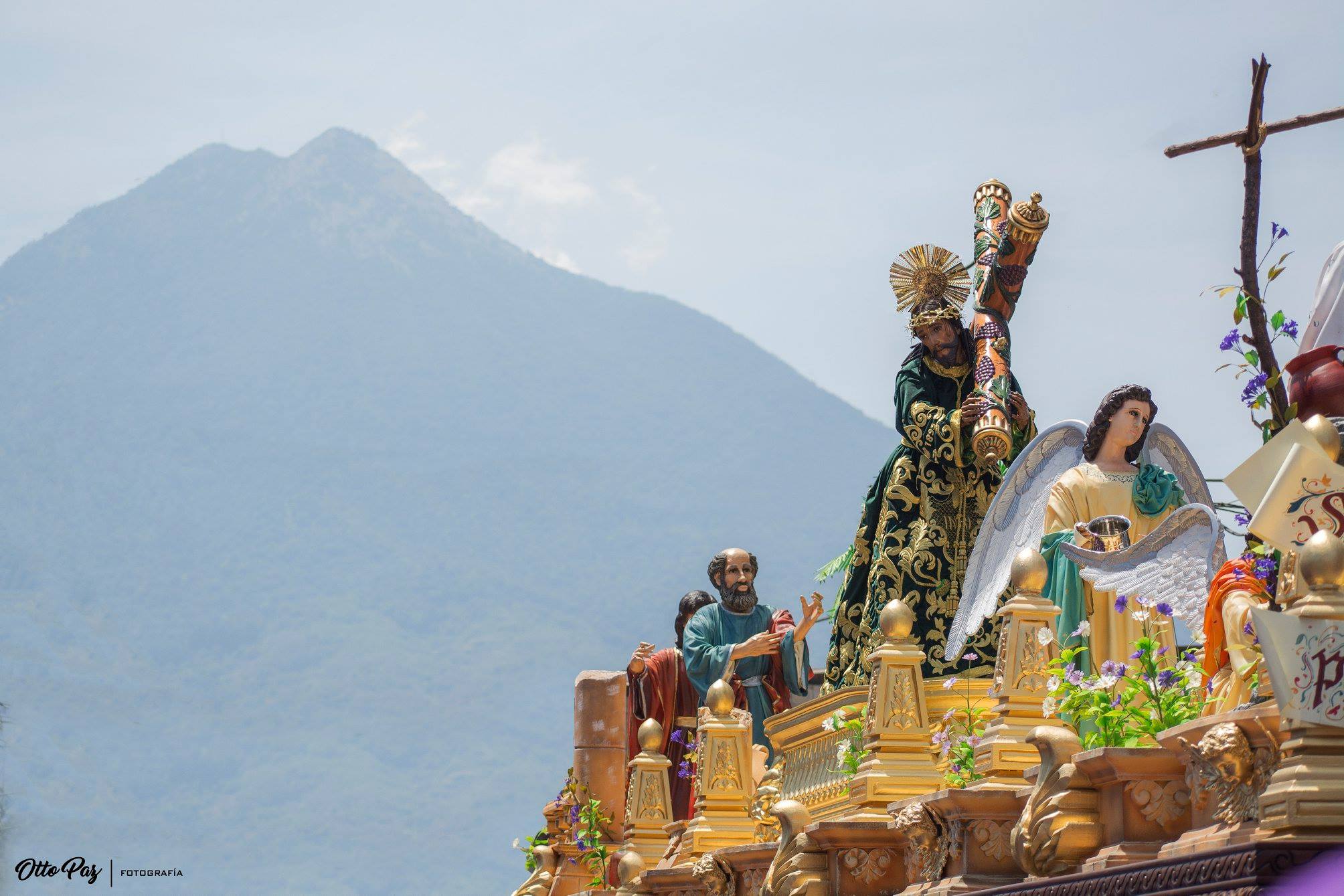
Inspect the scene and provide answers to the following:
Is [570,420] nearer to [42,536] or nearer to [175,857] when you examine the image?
[42,536]

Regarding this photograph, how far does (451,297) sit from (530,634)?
28.9 m

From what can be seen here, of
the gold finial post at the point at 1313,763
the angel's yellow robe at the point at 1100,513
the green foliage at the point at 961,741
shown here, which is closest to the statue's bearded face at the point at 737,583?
the angel's yellow robe at the point at 1100,513

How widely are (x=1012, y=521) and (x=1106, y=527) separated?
144 cm

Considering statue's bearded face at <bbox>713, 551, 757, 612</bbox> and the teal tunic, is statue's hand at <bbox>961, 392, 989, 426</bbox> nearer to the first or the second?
the teal tunic

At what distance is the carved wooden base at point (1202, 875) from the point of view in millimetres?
4980

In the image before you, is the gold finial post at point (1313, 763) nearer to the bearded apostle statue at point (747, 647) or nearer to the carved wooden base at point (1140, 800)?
the carved wooden base at point (1140, 800)

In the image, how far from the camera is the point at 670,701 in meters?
13.2

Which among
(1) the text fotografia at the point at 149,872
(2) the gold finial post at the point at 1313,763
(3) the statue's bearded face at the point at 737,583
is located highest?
(1) the text fotografia at the point at 149,872

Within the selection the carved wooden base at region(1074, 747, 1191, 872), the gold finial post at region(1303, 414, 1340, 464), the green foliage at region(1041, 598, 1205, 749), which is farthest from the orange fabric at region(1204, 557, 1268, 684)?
the gold finial post at region(1303, 414, 1340, 464)

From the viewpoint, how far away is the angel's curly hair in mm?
8758

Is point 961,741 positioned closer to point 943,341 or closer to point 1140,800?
point 1140,800

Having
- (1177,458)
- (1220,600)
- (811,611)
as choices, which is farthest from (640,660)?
(1220,600)

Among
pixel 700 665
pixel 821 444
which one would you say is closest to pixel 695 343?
pixel 821 444

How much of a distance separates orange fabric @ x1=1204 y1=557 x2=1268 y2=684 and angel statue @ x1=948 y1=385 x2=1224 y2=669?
1.55 feet
